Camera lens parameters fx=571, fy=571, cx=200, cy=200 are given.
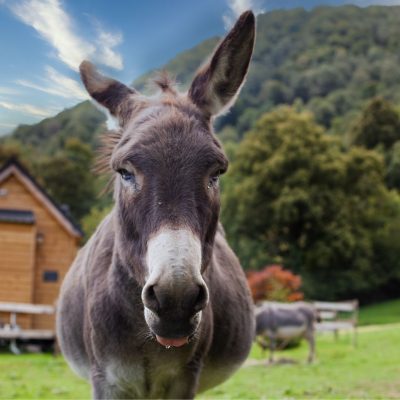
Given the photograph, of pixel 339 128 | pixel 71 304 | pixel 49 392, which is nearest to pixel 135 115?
pixel 71 304

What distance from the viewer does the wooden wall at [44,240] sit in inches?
814

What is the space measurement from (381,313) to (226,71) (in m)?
37.3

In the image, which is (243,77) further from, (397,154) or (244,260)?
(397,154)

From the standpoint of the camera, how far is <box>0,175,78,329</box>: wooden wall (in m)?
20.7

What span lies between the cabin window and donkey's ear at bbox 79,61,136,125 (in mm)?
18321

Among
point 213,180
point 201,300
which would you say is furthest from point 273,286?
point 201,300

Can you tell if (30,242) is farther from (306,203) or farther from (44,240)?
(306,203)

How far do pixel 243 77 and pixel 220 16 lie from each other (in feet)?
3.39

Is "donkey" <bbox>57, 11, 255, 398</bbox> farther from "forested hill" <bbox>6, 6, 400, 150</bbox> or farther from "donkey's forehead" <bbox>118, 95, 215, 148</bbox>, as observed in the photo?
"forested hill" <bbox>6, 6, 400, 150</bbox>

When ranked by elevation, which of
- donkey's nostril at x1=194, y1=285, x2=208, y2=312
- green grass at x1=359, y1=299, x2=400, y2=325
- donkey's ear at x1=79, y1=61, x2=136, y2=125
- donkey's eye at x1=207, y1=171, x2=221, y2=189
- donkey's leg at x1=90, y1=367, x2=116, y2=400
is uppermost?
donkey's ear at x1=79, y1=61, x2=136, y2=125

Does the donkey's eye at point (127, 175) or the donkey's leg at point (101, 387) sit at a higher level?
the donkey's eye at point (127, 175)

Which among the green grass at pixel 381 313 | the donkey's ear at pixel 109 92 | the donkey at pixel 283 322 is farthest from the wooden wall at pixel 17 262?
the green grass at pixel 381 313

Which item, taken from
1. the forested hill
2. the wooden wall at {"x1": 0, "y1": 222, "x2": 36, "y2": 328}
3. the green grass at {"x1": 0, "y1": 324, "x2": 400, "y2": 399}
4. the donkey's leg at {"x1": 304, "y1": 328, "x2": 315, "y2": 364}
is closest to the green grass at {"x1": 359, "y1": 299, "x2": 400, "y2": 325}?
the green grass at {"x1": 0, "y1": 324, "x2": 400, "y2": 399}

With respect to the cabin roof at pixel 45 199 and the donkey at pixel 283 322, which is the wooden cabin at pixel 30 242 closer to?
the cabin roof at pixel 45 199
